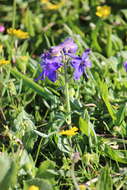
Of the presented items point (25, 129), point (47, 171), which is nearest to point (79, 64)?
point (25, 129)

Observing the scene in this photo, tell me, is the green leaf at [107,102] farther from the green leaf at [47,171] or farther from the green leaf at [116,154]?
the green leaf at [47,171]

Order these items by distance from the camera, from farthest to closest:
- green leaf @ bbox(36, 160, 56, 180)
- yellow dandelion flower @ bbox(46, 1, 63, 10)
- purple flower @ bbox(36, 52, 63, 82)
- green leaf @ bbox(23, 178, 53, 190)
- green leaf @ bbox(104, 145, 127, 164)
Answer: yellow dandelion flower @ bbox(46, 1, 63, 10), purple flower @ bbox(36, 52, 63, 82), green leaf @ bbox(104, 145, 127, 164), green leaf @ bbox(36, 160, 56, 180), green leaf @ bbox(23, 178, 53, 190)

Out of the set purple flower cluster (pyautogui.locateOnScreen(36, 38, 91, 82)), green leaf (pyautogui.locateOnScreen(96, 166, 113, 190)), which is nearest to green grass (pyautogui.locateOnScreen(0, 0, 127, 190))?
green leaf (pyautogui.locateOnScreen(96, 166, 113, 190))

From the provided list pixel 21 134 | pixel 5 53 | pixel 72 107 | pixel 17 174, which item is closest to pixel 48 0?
pixel 5 53

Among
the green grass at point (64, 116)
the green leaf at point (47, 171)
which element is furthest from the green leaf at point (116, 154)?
the green leaf at point (47, 171)

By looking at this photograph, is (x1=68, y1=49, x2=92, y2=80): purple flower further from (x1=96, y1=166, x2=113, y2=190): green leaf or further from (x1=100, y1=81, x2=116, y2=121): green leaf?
(x1=96, y1=166, x2=113, y2=190): green leaf

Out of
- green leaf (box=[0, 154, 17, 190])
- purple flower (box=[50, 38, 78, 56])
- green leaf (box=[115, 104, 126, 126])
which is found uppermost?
purple flower (box=[50, 38, 78, 56])

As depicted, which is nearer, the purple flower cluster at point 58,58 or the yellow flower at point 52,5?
the purple flower cluster at point 58,58

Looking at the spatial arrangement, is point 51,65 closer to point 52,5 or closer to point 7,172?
point 7,172

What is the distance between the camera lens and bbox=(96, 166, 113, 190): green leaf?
1.74 m

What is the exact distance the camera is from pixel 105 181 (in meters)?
1.75

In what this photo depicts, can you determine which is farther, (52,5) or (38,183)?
(52,5)

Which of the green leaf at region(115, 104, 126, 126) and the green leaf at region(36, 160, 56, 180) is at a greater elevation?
the green leaf at region(115, 104, 126, 126)

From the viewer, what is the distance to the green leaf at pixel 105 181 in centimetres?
174
